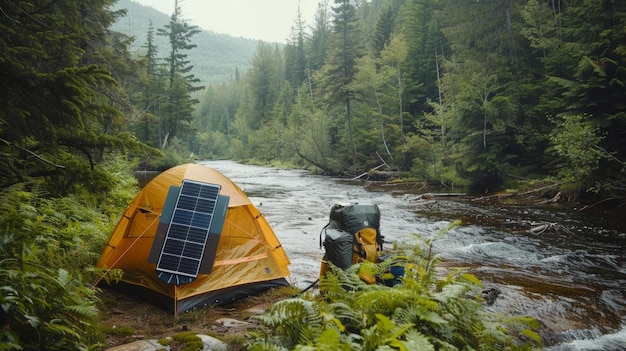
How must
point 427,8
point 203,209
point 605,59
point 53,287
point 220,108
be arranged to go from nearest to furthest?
1. point 53,287
2. point 203,209
3. point 605,59
4. point 427,8
5. point 220,108

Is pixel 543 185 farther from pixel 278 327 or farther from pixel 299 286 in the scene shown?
pixel 278 327

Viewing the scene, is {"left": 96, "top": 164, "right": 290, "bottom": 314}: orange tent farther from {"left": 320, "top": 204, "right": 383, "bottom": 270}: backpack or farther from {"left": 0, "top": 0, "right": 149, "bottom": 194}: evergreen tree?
{"left": 320, "top": 204, "right": 383, "bottom": 270}: backpack

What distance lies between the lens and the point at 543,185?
18.4 m

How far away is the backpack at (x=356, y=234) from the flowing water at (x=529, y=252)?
47cm

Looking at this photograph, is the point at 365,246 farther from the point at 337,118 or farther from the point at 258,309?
the point at 337,118

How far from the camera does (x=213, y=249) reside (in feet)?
19.8

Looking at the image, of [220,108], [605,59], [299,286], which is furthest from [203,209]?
[220,108]

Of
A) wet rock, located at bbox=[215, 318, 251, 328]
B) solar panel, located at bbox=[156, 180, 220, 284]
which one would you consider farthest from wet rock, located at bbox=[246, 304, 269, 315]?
solar panel, located at bbox=[156, 180, 220, 284]

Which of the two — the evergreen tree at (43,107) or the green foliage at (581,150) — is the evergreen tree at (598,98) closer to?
the green foliage at (581,150)

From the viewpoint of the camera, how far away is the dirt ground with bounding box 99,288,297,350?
4.79 metres

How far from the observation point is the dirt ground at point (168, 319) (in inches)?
189

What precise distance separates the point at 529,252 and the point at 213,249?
26.8 feet

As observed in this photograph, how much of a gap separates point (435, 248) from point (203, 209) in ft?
23.6

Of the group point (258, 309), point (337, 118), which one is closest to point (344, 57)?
point (337, 118)
